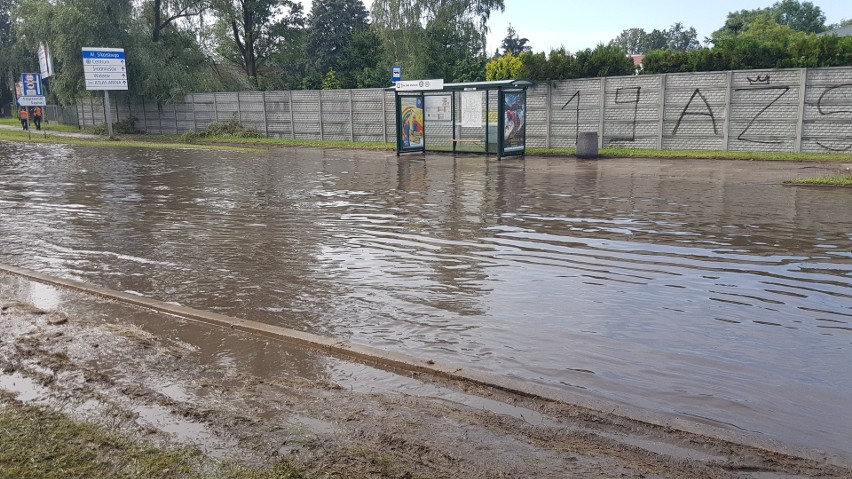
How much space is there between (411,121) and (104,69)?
1918cm

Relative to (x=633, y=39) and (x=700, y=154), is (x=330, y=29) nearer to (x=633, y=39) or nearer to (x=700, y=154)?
(x=700, y=154)

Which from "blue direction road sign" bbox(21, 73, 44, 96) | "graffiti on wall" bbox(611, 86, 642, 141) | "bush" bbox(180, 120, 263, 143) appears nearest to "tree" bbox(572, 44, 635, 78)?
"graffiti on wall" bbox(611, 86, 642, 141)

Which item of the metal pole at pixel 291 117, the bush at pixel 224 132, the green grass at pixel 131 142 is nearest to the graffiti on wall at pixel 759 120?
the green grass at pixel 131 142

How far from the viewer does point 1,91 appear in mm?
74688

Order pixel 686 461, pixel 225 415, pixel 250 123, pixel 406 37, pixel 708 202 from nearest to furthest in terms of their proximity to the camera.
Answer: pixel 686 461 < pixel 225 415 < pixel 708 202 < pixel 250 123 < pixel 406 37

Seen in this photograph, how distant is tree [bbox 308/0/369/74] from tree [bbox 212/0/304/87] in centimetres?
728

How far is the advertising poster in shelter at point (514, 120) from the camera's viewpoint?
23.5 metres

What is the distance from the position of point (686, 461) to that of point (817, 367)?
2087mm

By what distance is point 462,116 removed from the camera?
2528 centimetres

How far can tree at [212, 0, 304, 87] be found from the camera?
47.7 meters

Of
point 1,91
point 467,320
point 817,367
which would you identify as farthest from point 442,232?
point 1,91

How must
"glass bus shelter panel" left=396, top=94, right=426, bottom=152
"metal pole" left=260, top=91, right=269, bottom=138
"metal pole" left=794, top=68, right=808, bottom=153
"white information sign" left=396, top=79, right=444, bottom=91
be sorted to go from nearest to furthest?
"metal pole" left=794, top=68, right=808, bottom=153 → "white information sign" left=396, top=79, right=444, bottom=91 → "glass bus shelter panel" left=396, top=94, right=426, bottom=152 → "metal pole" left=260, top=91, right=269, bottom=138

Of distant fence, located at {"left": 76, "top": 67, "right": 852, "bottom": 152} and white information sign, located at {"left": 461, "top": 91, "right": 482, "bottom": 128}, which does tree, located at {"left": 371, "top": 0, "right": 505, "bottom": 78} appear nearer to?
distant fence, located at {"left": 76, "top": 67, "right": 852, "bottom": 152}

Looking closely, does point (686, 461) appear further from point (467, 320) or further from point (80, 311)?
point (80, 311)
